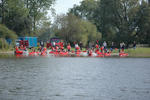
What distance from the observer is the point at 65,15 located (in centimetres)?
7662

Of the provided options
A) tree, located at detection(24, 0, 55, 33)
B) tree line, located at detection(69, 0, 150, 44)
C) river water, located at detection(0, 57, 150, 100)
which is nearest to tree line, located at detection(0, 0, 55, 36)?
tree, located at detection(24, 0, 55, 33)

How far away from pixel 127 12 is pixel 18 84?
65.7 meters

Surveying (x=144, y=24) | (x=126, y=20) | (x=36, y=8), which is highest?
(x=36, y=8)

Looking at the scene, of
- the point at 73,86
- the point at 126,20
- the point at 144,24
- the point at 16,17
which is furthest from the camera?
the point at 126,20

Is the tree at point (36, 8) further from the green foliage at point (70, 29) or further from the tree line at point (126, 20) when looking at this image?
the tree line at point (126, 20)

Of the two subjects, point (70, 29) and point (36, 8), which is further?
point (36, 8)

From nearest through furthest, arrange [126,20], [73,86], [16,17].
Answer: [73,86] < [16,17] < [126,20]

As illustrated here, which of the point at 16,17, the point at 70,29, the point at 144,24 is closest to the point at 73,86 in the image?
the point at 70,29

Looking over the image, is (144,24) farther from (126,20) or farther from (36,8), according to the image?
(36,8)

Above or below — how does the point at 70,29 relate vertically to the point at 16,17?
below

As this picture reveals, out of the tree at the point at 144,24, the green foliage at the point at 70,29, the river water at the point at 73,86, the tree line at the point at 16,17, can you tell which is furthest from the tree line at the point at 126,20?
the river water at the point at 73,86

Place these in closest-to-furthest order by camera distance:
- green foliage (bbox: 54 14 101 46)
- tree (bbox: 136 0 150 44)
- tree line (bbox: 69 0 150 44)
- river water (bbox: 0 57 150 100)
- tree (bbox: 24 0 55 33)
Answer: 1. river water (bbox: 0 57 150 100)
2. green foliage (bbox: 54 14 101 46)
3. tree (bbox: 136 0 150 44)
4. tree line (bbox: 69 0 150 44)
5. tree (bbox: 24 0 55 33)

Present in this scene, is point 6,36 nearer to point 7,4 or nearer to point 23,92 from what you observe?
point 7,4

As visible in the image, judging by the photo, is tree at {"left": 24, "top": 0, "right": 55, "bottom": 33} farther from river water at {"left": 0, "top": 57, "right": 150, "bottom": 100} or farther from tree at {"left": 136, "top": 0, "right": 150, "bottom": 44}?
river water at {"left": 0, "top": 57, "right": 150, "bottom": 100}
